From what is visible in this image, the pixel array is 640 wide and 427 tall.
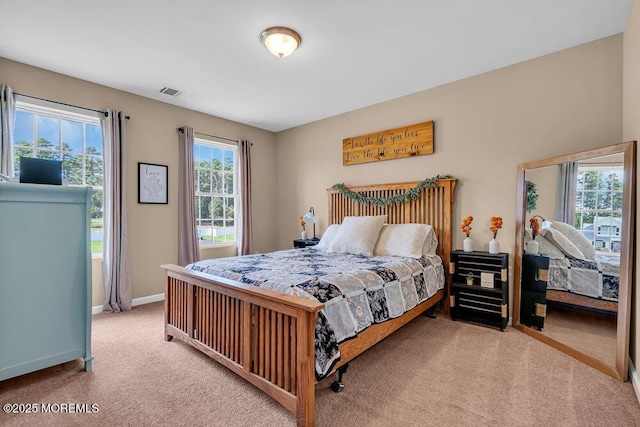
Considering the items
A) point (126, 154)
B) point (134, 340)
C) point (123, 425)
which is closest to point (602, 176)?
point (123, 425)

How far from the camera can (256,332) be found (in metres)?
1.94

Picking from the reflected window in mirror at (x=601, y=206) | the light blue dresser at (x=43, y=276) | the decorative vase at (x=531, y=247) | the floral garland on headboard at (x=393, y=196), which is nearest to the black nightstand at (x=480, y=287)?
the decorative vase at (x=531, y=247)

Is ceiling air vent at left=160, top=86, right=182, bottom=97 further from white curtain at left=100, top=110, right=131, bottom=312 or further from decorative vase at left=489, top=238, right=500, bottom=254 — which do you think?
decorative vase at left=489, top=238, right=500, bottom=254

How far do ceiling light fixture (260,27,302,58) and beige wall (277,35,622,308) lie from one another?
1872mm

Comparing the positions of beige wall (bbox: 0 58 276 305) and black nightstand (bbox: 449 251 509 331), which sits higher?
beige wall (bbox: 0 58 276 305)

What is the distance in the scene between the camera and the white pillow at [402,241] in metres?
3.22

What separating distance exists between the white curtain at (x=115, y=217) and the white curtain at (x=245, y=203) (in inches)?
64.1

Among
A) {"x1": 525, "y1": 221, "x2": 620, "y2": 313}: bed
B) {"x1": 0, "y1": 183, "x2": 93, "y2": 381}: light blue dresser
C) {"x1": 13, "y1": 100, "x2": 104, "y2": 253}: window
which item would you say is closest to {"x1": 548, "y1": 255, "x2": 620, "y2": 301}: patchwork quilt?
{"x1": 525, "y1": 221, "x2": 620, "y2": 313}: bed

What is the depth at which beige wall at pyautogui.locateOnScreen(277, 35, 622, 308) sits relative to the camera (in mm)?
2664

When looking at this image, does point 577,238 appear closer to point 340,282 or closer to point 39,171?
point 340,282

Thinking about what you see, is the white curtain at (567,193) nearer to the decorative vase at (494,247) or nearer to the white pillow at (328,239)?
the decorative vase at (494,247)

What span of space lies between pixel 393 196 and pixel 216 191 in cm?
269

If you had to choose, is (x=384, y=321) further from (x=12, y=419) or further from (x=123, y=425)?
(x=12, y=419)

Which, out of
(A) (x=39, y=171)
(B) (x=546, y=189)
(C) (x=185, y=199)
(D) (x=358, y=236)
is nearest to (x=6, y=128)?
(A) (x=39, y=171)
